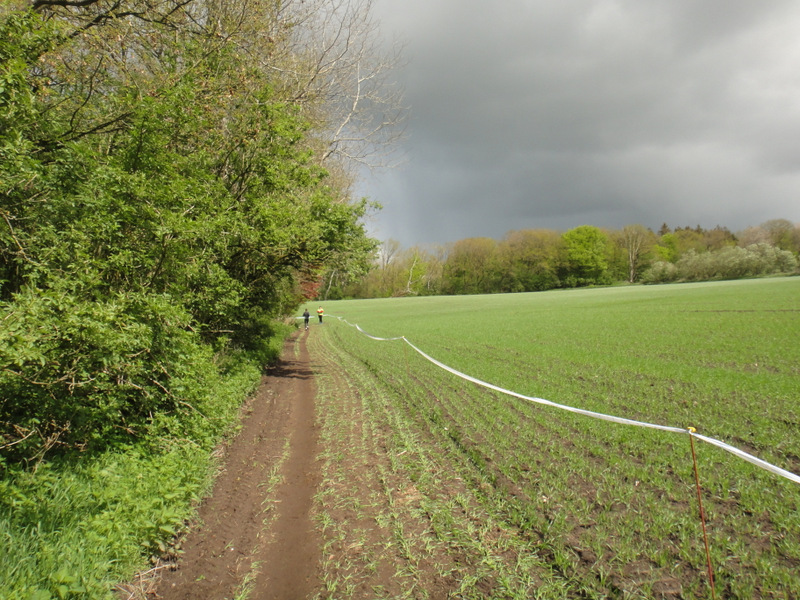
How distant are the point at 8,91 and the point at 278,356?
15.3 metres

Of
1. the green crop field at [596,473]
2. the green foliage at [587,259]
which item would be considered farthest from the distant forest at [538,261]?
the green crop field at [596,473]

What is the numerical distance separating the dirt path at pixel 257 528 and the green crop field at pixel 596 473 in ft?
1.74

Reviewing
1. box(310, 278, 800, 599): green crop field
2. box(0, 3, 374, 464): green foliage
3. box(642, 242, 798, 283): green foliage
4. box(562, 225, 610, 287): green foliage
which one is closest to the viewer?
box(310, 278, 800, 599): green crop field

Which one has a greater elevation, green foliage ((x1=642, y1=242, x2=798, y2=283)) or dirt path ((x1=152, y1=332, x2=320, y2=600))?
green foliage ((x1=642, y1=242, x2=798, y2=283))

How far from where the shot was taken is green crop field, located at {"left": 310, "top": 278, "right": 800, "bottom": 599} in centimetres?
382

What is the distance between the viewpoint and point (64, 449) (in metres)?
5.15

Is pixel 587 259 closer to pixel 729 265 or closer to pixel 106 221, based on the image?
pixel 729 265

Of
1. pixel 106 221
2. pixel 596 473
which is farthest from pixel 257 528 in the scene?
pixel 596 473

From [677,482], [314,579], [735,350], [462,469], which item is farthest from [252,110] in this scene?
[735,350]

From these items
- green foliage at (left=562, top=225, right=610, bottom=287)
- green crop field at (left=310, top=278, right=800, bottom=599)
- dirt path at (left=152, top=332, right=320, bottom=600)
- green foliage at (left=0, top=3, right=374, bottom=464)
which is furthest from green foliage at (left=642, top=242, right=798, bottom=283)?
dirt path at (left=152, top=332, right=320, bottom=600)

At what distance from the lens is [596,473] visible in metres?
5.67

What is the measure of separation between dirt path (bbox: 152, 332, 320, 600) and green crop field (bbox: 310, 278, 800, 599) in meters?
0.53

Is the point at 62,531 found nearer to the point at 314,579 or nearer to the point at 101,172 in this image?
the point at 314,579

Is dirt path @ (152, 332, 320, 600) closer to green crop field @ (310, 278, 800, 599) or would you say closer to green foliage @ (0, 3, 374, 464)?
green crop field @ (310, 278, 800, 599)
